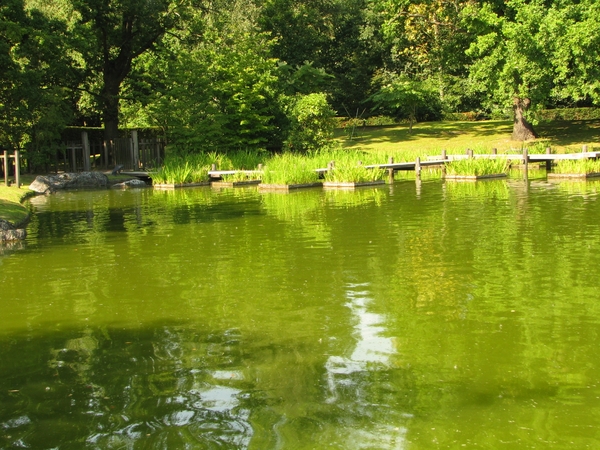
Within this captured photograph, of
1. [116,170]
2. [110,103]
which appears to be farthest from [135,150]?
[110,103]

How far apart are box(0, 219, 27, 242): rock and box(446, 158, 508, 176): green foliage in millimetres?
15888

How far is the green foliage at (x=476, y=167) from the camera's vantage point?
87.5ft

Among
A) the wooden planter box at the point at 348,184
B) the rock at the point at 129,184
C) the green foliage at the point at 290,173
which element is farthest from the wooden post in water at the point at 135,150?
the wooden planter box at the point at 348,184

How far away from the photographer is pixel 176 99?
1361 inches

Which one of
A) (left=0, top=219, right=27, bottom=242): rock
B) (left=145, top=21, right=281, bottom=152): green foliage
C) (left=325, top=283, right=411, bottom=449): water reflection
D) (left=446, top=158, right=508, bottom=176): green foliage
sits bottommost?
(left=325, top=283, right=411, bottom=449): water reflection

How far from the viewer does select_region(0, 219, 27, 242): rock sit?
15.4 metres

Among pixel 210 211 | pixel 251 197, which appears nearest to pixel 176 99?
pixel 251 197

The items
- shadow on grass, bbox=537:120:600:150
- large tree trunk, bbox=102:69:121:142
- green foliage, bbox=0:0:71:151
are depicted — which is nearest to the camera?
green foliage, bbox=0:0:71:151

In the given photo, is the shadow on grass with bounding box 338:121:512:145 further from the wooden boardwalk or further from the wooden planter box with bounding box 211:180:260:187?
the wooden planter box with bounding box 211:180:260:187

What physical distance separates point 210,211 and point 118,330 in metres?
11.4

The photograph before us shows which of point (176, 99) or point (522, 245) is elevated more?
point (176, 99)

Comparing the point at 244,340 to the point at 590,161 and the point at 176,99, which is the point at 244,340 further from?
the point at 176,99

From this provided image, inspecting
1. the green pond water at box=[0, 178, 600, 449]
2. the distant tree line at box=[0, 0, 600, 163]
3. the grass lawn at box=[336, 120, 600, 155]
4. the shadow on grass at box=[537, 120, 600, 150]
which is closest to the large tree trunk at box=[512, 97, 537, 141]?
the distant tree line at box=[0, 0, 600, 163]

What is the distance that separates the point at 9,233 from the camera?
51.1ft
